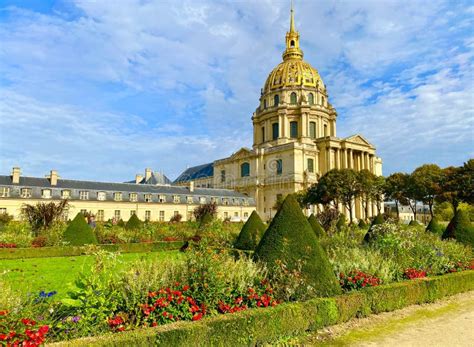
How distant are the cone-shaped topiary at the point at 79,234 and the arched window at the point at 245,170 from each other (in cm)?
4815

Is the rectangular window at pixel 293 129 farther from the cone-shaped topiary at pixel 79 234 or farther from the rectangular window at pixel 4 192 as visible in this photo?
the cone-shaped topiary at pixel 79 234

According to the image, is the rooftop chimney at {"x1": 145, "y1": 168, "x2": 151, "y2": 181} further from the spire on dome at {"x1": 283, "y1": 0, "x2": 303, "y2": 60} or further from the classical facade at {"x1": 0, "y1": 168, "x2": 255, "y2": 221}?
the spire on dome at {"x1": 283, "y1": 0, "x2": 303, "y2": 60}

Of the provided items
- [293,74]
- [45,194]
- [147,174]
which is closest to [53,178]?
[45,194]

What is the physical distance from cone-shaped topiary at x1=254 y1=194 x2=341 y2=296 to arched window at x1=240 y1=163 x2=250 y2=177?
5763 cm

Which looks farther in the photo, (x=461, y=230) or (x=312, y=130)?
(x=312, y=130)

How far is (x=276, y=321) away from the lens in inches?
230

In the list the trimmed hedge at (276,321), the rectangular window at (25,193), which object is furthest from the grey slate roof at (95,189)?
the trimmed hedge at (276,321)

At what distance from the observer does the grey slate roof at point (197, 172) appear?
83838mm

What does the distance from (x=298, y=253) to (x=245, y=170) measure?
59.1 meters

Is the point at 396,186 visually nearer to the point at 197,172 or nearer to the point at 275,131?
the point at 275,131

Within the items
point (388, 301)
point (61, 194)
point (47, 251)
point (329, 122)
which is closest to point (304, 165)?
point (329, 122)

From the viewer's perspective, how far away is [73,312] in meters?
5.07

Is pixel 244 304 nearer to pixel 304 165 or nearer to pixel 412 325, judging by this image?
pixel 412 325

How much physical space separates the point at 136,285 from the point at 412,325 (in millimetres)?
5241
